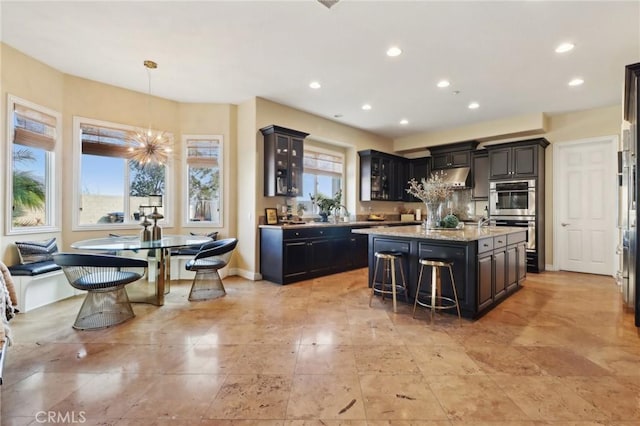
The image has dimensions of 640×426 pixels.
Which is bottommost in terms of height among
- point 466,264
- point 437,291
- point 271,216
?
point 437,291

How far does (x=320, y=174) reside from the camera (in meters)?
6.58

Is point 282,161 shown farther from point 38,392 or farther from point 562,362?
point 562,362

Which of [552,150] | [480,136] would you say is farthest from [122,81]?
[552,150]

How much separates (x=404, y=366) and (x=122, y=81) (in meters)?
5.12

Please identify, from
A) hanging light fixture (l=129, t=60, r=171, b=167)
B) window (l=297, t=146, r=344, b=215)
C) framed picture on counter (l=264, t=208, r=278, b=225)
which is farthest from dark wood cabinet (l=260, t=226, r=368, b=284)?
hanging light fixture (l=129, t=60, r=171, b=167)

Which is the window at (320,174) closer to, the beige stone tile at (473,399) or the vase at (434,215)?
the vase at (434,215)

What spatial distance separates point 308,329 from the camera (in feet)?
9.87

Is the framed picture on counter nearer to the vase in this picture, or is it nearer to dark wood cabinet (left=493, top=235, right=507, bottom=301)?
the vase

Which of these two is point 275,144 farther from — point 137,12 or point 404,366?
point 404,366

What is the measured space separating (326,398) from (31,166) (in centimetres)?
453

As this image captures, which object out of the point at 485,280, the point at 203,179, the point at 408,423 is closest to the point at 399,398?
the point at 408,423

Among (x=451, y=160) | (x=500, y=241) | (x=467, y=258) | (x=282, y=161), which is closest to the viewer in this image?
(x=467, y=258)

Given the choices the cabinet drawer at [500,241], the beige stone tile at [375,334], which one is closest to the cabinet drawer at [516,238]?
the cabinet drawer at [500,241]

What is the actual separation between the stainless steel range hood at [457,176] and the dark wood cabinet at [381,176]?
1.10m
